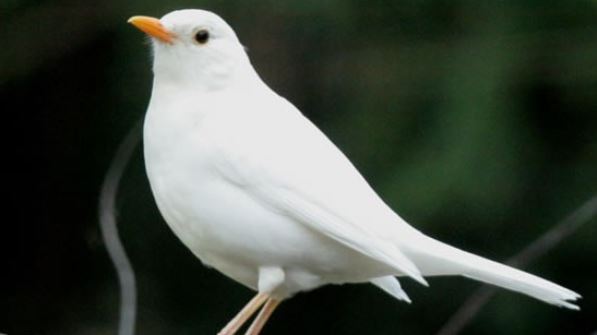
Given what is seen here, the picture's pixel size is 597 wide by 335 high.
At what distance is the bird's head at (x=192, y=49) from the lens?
4359 millimetres

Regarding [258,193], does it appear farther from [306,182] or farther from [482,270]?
[482,270]

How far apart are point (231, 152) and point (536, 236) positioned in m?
3.22

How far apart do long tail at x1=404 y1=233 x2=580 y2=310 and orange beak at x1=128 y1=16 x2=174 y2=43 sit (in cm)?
74

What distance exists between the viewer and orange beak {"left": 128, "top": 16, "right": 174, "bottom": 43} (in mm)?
4340

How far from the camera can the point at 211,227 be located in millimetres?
4172

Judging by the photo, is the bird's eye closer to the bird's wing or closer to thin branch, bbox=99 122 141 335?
the bird's wing

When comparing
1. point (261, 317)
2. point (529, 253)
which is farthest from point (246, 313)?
point (529, 253)

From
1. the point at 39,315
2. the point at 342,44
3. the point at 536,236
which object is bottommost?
the point at 39,315

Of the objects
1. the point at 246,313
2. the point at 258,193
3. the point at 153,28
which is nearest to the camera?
the point at 258,193

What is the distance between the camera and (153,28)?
4.35m

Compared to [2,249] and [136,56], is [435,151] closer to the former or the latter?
[136,56]

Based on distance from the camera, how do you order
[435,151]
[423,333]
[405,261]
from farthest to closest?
[423,333], [435,151], [405,261]

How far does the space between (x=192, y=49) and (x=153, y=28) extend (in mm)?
105

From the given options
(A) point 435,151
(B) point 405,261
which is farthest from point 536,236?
(B) point 405,261
